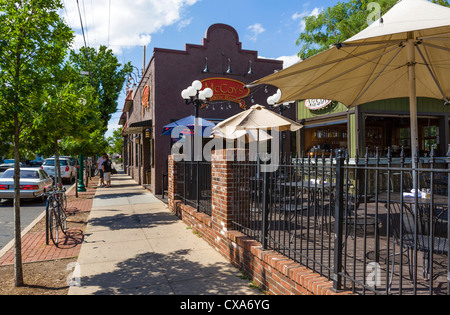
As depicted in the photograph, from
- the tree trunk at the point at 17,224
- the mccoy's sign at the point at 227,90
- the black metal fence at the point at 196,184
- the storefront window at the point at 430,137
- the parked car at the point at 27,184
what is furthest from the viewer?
the mccoy's sign at the point at 227,90

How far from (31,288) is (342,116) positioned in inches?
409

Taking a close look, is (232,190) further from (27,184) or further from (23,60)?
(27,184)

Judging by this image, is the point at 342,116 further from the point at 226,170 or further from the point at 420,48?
the point at 226,170

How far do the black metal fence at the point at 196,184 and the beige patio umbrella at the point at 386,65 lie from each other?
98.9 inches

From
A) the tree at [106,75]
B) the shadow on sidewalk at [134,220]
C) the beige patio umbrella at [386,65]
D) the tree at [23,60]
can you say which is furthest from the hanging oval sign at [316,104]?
the tree at [106,75]

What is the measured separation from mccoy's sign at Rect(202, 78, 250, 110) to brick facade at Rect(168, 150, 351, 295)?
730 centimetres

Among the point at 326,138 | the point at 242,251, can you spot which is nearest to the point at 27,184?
the point at 242,251

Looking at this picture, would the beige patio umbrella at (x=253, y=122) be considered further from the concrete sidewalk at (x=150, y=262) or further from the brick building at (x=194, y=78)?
the brick building at (x=194, y=78)

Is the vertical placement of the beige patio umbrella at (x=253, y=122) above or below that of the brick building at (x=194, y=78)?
below

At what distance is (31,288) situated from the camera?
168 inches

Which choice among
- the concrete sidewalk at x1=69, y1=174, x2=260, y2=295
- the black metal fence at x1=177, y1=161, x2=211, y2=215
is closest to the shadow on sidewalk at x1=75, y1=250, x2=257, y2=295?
the concrete sidewalk at x1=69, y1=174, x2=260, y2=295

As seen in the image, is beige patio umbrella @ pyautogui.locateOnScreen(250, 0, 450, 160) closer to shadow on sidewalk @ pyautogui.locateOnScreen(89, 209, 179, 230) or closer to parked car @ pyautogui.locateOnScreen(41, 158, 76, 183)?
shadow on sidewalk @ pyautogui.locateOnScreen(89, 209, 179, 230)

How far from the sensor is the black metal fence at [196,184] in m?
6.74

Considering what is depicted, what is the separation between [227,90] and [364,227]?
11723 mm
